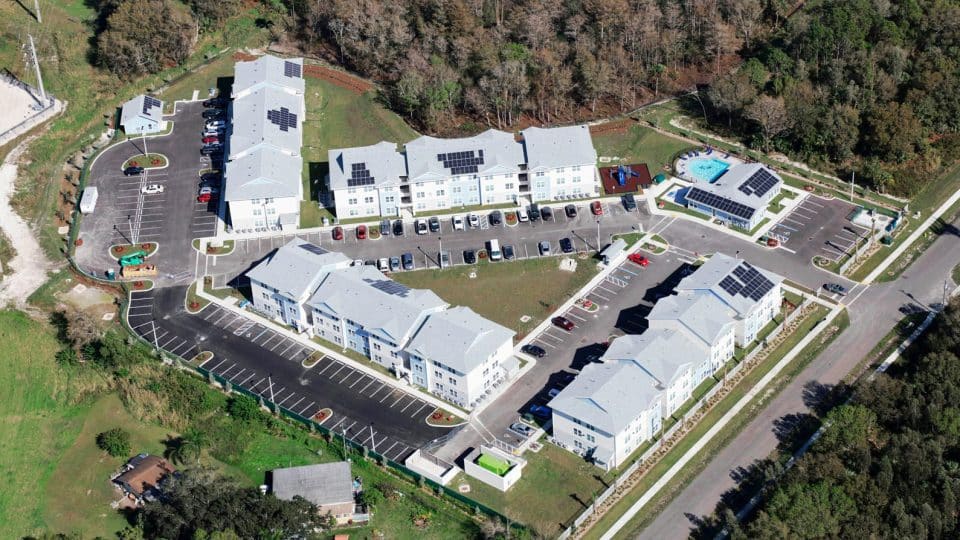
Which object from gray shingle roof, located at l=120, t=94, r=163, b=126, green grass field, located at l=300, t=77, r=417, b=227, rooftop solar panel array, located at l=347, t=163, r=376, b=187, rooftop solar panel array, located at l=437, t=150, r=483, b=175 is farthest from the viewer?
gray shingle roof, located at l=120, t=94, r=163, b=126

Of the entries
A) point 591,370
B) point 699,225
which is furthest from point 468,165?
point 591,370

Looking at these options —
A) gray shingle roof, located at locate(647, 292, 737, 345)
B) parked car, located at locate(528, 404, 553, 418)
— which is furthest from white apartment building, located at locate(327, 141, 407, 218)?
parked car, located at locate(528, 404, 553, 418)

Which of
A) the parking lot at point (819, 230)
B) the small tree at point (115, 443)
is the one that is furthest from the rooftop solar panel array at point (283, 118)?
the parking lot at point (819, 230)

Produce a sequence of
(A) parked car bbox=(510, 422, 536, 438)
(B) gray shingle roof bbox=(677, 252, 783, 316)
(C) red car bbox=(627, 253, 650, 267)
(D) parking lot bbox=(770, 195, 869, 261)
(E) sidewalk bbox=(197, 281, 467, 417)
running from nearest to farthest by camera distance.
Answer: (A) parked car bbox=(510, 422, 536, 438) < (E) sidewalk bbox=(197, 281, 467, 417) < (B) gray shingle roof bbox=(677, 252, 783, 316) < (C) red car bbox=(627, 253, 650, 267) < (D) parking lot bbox=(770, 195, 869, 261)

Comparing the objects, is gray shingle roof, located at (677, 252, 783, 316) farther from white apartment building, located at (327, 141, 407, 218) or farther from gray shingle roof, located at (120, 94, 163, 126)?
gray shingle roof, located at (120, 94, 163, 126)

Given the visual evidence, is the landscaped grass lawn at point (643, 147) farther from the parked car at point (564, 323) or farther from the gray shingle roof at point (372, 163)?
the parked car at point (564, 323)

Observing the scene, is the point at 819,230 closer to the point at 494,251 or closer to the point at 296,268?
the point at 494,251

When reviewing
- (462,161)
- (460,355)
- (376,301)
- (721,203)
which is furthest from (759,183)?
(376,301)
